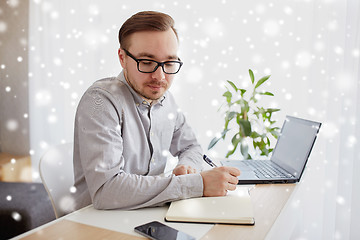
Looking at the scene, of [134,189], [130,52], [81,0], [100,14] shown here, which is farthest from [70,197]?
[81,0]

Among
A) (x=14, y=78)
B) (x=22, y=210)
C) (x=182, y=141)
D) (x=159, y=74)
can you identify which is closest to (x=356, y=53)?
(x=182, y=141)

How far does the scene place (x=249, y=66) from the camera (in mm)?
2184

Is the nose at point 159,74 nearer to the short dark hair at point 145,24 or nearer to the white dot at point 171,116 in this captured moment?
the short dark hair at point 145,24

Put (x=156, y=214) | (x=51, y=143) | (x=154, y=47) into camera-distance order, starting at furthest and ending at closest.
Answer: (x=51, y=143) → (x=154, y=47) → (x=156, y=214)

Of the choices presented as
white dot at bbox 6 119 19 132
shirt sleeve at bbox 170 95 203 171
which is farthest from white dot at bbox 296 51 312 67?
white dot at bbox 6 119 19 132

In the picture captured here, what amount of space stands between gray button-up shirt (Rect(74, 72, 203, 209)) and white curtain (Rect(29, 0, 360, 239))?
0.50 meters

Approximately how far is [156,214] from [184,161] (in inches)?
17.3

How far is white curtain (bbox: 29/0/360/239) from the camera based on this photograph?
184 cm

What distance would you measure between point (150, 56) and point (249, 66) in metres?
1.22

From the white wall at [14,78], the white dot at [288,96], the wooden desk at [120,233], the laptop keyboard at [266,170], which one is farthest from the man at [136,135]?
the white wall at [14,78]

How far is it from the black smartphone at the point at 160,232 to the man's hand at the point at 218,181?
23 centimetres

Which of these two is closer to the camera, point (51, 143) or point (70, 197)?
point (70, 197)

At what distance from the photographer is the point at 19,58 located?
299 cm

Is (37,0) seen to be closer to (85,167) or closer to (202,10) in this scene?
(202,10)
